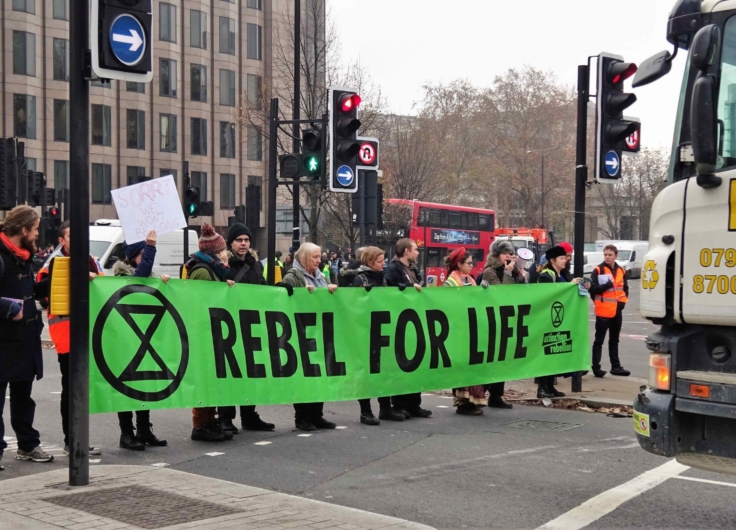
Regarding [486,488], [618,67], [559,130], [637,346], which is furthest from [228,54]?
[486,488]

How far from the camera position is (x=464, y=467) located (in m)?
7.98

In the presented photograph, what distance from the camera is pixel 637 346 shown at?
19672mm

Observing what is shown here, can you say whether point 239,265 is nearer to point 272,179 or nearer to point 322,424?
point 322,424

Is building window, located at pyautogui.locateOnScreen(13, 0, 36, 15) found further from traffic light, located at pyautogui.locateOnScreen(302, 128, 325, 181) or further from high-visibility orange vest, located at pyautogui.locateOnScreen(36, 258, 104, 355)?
high-visibility orange vest, located at pyautogui.locateOnScreen(36, 258, 104, 355)

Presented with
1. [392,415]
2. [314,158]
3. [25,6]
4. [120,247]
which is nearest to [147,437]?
[392,415]

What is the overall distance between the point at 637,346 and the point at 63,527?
1575 cm

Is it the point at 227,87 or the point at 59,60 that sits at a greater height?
the point at 59,60

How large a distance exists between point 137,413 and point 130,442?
32 centimetres

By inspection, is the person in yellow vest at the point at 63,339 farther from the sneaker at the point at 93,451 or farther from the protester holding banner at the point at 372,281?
the protester holding banner at the point at 372,281

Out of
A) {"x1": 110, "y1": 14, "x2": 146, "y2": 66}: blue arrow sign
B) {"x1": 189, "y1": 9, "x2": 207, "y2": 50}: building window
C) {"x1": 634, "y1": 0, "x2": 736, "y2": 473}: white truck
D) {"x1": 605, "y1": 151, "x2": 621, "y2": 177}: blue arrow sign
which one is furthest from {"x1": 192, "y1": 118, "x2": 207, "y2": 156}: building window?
{"x1": 634, "y1": 0, "x2": 736, "y2": 473}: white truck

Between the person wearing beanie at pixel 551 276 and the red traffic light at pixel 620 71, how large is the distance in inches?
→ 87.8

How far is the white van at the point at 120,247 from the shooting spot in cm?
2783

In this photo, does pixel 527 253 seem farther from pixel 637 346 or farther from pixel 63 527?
pixel 63 527

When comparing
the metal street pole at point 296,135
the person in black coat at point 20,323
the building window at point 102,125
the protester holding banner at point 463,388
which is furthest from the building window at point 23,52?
the person in black coat at point 20,323
